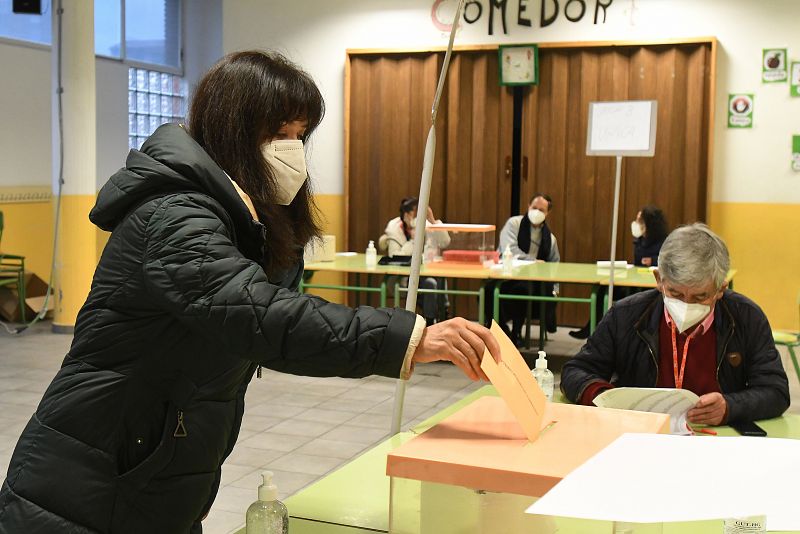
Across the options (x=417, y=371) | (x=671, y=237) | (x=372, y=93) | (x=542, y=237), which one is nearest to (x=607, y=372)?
(x=671, y=237)

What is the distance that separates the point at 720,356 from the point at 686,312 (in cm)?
17

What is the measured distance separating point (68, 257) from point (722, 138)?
580cm

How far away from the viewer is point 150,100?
11.4 metres

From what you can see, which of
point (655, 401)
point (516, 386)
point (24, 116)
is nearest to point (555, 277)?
point (655, 401)

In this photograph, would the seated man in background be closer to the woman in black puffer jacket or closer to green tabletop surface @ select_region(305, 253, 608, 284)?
green tabletop surface @ select_region(305, 253, 608, 284)

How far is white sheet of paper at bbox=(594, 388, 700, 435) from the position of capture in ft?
7.81

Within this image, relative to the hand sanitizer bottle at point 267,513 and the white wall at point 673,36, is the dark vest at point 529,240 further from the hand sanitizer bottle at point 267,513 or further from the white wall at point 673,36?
the hand sanitizer bottle at point 267,513

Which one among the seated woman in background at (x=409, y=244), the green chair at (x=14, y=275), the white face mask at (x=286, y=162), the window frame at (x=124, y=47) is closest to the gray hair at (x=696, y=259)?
the white face mask at (x=286, y=162)

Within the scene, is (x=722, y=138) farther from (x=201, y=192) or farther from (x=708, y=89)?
(x=201, y=192)

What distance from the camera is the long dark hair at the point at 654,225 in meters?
7.88

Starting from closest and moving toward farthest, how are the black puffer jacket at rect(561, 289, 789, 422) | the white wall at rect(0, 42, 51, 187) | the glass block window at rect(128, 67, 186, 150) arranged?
1. the black puffer jacket at rect(561, 289, 789, 422)
2. the white wall at rect(0, 42, 51, 187)
3. the glass block window at rect(128, 67, 186, 150)

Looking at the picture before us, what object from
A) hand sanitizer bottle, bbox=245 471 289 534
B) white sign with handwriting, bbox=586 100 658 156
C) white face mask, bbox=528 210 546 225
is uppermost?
white sign with handwriting, bbox=586 100 658 156

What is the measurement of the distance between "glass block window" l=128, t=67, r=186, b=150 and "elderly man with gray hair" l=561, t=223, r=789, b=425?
8.87m

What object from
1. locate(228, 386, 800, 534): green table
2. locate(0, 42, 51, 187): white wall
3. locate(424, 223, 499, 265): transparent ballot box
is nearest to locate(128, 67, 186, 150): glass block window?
locate(0, 42, 51, 187): white wall
